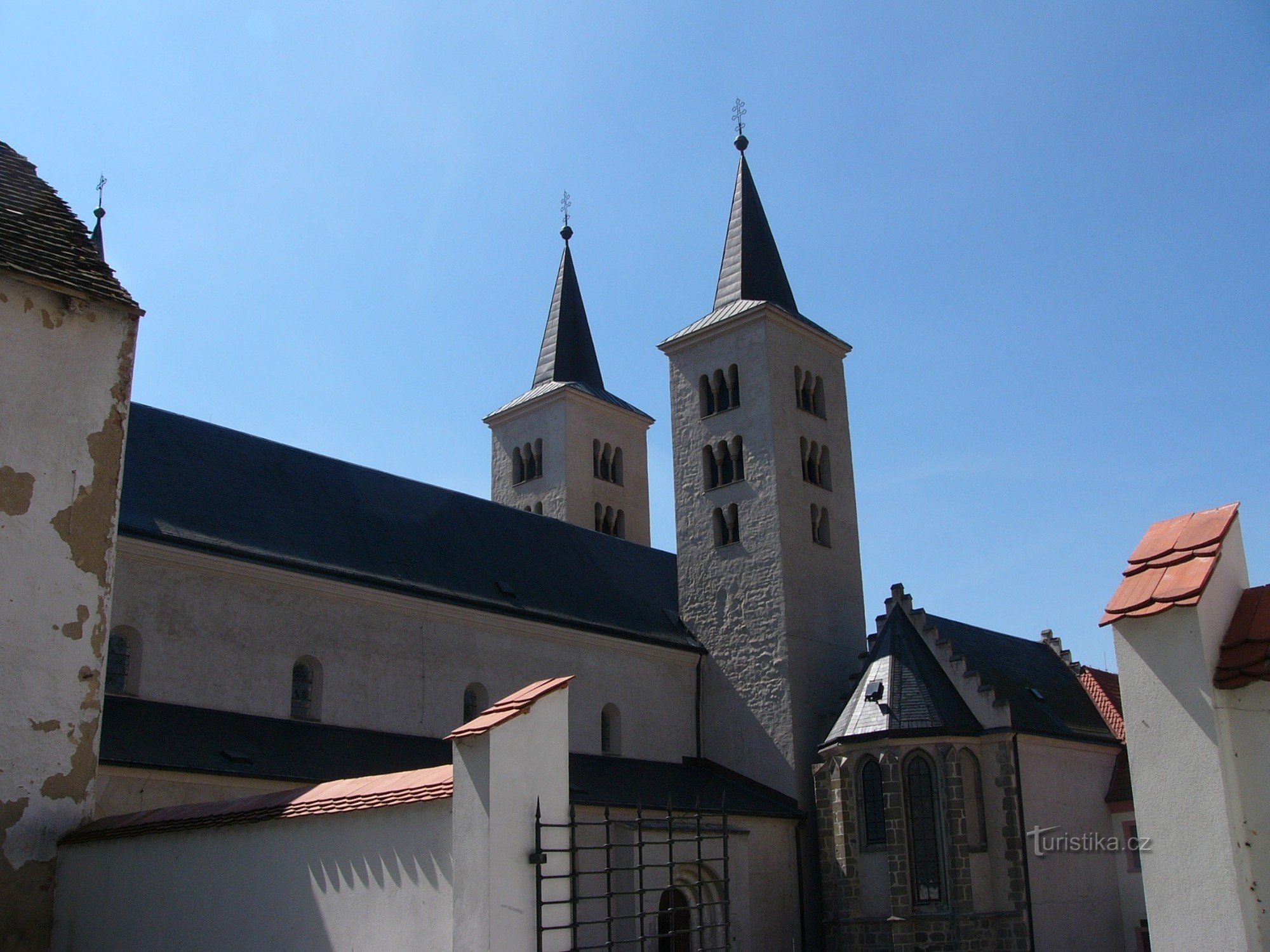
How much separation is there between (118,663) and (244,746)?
262 cm

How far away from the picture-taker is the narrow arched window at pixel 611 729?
30.2 m

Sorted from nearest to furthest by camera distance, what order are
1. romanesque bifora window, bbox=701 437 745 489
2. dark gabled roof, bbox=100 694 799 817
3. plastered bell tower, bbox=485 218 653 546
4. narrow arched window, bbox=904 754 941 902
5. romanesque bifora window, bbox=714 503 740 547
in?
dark gabled roof, bbox=100 694 799 817 < narrow arched window, bbox=904 754 941 902 < romanesque bifora window, bbox=714 503 740 547 < romanesque bifora window, bbox=701 437 745 489 < plastered bell tower, bbox=485 218 653 546

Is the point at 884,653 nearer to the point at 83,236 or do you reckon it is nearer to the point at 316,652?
the point at 316,652

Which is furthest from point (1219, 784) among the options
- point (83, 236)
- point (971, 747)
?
point (971, 747)

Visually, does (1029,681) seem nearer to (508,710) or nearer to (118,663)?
(118,663)

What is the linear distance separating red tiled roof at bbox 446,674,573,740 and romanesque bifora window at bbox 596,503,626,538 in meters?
32.0

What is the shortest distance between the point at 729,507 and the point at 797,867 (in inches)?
382

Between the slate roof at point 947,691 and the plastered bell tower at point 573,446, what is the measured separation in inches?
559

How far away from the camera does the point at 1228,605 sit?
27.7 ft

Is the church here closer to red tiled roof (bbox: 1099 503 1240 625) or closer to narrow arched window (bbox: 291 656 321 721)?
narrow arched window (bbox: 291 656 321 721)

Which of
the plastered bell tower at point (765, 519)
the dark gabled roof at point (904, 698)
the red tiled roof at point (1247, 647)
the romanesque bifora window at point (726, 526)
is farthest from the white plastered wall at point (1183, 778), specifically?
the romanesque bifora window at point (726, 526)

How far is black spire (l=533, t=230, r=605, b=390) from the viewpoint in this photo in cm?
4553

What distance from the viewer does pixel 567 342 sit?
46.4 meters

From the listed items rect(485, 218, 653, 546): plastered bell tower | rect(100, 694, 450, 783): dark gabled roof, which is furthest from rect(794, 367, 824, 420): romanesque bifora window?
rect(100, 694, 450, 783): dark gabled roof
